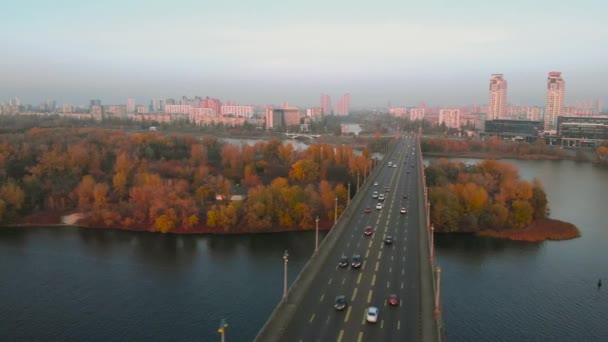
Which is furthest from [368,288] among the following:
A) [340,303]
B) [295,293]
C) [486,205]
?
[486,205]

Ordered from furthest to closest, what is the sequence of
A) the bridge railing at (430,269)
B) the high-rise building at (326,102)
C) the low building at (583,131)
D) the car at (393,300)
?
the high-rise building at (326,102) < the low building at (583,131) < the car at (393,300) < the bridge railing at (430,269)

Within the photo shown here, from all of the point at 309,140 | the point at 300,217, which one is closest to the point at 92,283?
the point at 300,217

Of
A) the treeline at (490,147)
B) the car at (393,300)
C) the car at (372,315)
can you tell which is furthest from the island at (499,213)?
the treeline at (490,147)

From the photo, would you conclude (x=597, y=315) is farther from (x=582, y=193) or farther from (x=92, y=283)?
(x=582, y=193)

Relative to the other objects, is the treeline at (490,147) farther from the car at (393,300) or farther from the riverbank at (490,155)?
the car at (393,300)

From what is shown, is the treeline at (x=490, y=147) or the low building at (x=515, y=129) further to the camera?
the low building at (x=515, y=129)

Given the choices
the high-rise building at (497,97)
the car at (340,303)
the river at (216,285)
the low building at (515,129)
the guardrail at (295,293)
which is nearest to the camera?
the guardrail at (295,293)

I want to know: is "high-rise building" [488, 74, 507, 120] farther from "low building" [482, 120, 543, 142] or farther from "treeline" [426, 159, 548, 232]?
"treeline" [426, 159, 548, 232]
